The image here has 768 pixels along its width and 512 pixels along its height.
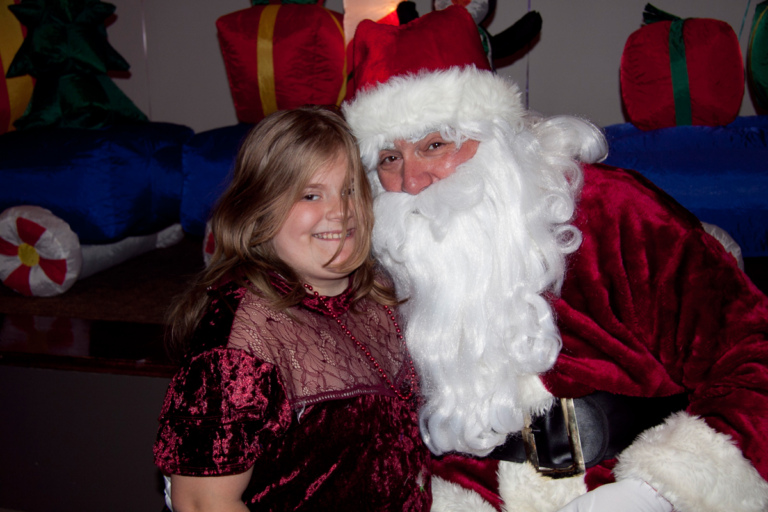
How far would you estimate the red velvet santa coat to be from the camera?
110 cm

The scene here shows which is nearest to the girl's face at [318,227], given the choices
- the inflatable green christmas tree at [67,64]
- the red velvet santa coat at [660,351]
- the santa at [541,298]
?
the santa at [541,298]

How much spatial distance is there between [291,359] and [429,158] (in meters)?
0.56

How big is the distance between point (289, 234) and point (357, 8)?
123 centimetres

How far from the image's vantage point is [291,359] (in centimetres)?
117

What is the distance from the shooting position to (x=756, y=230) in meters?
2.15

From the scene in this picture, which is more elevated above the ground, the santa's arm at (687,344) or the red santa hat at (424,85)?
the red santa hat at (424,85)

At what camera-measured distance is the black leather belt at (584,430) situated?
4.16 feet

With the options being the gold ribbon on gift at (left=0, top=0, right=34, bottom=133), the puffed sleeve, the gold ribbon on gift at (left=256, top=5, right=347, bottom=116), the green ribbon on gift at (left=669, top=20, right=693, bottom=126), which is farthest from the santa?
the gold ribbon on gift at (left=0, top=0, right=34, bottom=133)

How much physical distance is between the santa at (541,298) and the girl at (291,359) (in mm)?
95

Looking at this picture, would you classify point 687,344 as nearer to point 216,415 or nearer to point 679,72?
point 216,415

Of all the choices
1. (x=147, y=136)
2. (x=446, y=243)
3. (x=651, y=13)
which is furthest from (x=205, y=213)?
(x=651, y=13)

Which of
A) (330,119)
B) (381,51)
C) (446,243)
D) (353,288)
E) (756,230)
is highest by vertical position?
(381,51)

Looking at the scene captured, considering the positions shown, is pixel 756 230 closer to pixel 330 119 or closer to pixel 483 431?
pixel 483 431

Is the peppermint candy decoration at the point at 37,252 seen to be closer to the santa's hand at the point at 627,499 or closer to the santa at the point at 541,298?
the santa at the point at 541,298
